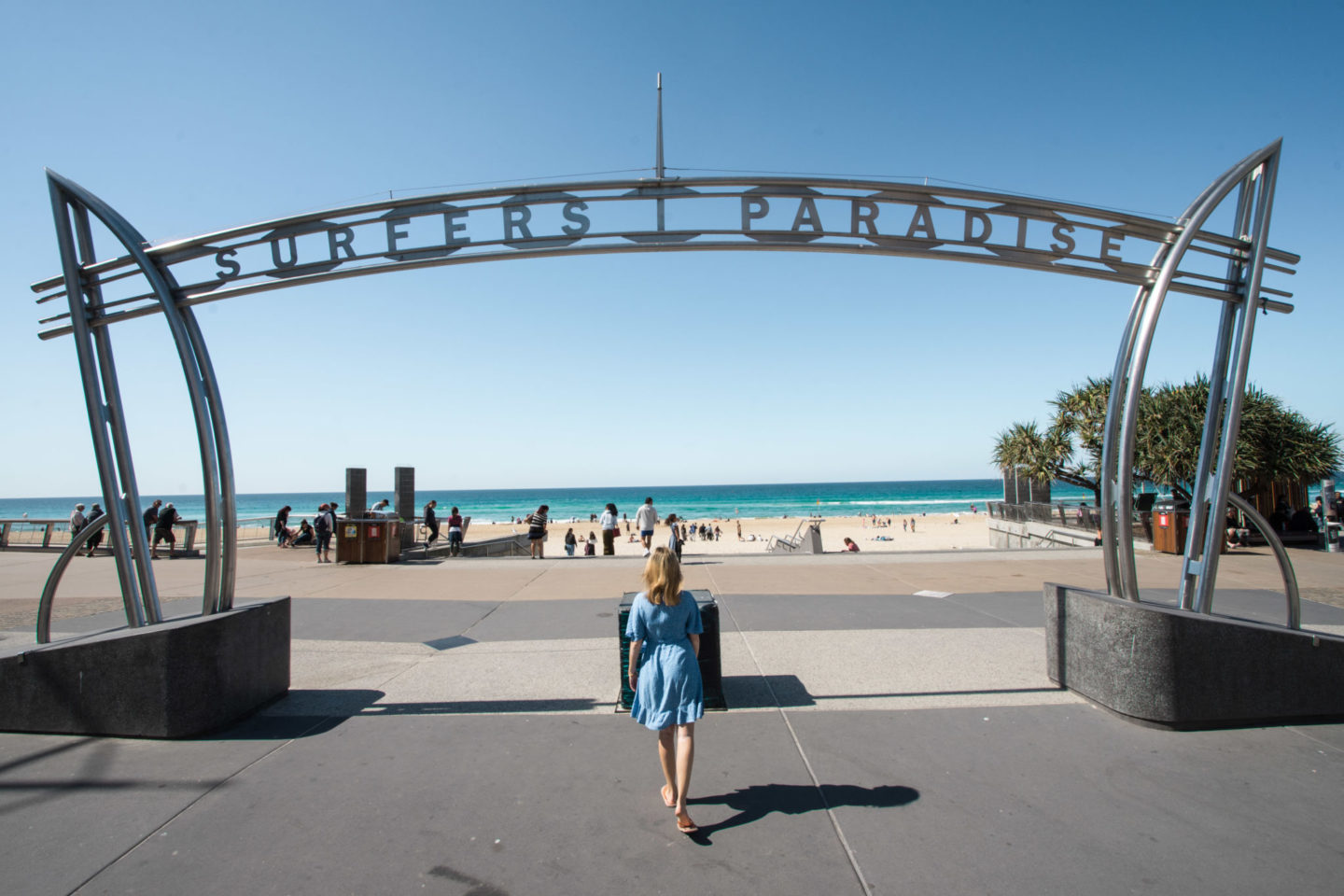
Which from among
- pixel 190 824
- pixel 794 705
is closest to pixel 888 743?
pixel 794 705

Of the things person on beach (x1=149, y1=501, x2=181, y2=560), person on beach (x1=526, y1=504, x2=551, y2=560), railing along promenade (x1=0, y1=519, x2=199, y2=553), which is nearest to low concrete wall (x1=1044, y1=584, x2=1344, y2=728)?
person on beach (x1=526, y1=504, x2=551, y2=560)

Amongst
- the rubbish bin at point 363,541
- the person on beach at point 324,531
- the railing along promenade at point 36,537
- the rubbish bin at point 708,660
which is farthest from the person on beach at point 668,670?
the railing along promenade at point 36,537

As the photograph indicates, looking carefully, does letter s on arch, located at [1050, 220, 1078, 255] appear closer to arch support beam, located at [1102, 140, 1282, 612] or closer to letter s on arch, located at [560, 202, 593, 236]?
arch support beam, located at [1102, 140, 1282, 612]

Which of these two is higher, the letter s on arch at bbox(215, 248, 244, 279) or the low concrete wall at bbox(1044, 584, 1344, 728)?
the letter s on arch at bbox(215, 248, 244, 279)

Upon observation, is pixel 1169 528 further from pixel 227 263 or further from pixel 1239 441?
pixel 227 263

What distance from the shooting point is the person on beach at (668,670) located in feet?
11.7

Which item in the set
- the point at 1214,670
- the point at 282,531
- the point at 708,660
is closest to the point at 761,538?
the point at 282,531

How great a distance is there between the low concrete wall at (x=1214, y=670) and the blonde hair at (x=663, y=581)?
3.40 meters

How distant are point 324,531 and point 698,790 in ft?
48.7

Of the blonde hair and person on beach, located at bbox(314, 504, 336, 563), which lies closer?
the blonde hair

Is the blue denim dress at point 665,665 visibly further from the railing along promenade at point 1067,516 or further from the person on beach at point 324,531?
the railing along promenade at point 1067,516

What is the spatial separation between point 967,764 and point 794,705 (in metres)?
1.41

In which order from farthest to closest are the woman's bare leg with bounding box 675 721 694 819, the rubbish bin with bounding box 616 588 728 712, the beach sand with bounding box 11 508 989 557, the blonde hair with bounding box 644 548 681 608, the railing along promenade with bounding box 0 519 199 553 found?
1. the beach sand with bounding box 11 508 989 557
2. the railing along promenade with bounding box 0 519 199 553
3. the rubbish bin with bounding box 616 588 728 712
4. the blonde hair with bounding box 644 548 681 608
5. the woman's bare leg with bounding box 675 721 694 819

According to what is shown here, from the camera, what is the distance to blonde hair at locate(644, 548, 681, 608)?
151 inches
